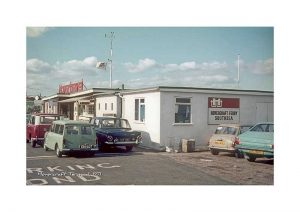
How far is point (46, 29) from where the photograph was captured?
10938mm

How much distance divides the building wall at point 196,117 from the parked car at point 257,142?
9.82 ft

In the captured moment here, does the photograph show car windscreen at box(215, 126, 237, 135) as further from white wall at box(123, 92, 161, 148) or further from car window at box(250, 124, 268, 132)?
white wall at box(123, 92, 161, 148)

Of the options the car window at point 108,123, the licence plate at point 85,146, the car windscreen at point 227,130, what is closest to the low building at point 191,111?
the car window at point 108,123

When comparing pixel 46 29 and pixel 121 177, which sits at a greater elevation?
pixel 46 29

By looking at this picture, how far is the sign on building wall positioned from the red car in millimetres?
7730

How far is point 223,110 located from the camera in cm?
1709

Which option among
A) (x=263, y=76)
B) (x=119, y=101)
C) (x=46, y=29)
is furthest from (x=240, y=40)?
(x=119, y=101)

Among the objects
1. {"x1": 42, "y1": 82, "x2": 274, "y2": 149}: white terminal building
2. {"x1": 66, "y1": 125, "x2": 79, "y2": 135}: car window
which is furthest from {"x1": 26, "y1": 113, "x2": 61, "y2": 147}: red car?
{"x1": 42, "y1": 82, "x2": 274, "y2": 149}: white terminal building

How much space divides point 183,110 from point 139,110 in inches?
99.8

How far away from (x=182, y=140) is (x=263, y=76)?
535 centimetres

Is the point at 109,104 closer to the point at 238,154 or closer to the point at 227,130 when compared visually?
the point at 227,130

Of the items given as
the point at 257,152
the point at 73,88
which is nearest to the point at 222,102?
the point at 257,152

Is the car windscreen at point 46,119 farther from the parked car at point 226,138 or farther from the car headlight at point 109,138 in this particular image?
the parked car at point 226,138

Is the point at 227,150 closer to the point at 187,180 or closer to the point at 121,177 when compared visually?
the point at 187,180
